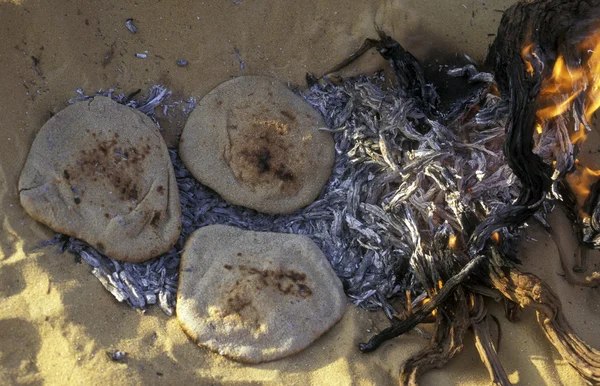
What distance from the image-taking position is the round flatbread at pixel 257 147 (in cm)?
352

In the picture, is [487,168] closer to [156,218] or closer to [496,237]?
[496,237]

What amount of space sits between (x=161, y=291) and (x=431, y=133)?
1781mm

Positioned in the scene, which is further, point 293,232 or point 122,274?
point 293,232

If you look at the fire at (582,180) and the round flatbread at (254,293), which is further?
the fire at (582,180)

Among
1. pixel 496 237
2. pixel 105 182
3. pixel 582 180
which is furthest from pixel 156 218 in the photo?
pixel 582 180

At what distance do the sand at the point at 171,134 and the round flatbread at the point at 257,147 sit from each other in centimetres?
21

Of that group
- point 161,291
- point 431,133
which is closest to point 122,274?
point 161,291

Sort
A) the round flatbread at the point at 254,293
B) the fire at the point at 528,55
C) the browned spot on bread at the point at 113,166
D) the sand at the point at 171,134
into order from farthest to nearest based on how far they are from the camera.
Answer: the fire at the point at 528,55 < the browned spot on bread at the point at 113,166 < the round flatbread at the point at 254,293 < the sand at the point at 171,134

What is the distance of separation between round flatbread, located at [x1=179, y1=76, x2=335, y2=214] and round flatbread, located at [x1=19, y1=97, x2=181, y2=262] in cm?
26

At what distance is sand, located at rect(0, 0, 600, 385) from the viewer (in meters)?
2.79

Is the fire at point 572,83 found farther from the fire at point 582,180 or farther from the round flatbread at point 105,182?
the round flatbread at point 105,182

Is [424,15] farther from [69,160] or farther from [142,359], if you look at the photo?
[142,359]

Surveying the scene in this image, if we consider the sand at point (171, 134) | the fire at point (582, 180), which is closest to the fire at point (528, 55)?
the fire at point (582, 180)

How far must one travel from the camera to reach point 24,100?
3254 millimetres
